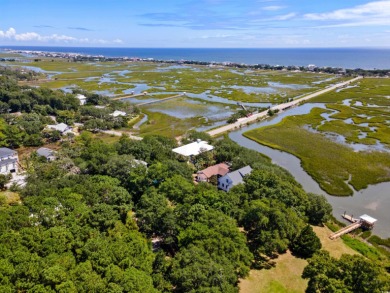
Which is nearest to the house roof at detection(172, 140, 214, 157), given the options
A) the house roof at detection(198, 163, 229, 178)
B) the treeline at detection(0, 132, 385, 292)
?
the house roof at detection(198, 163, 229, 178)

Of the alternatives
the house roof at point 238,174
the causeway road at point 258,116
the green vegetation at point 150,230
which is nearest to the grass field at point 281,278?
the green vegetation at point 150,230

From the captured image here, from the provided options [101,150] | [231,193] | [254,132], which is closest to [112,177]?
[101,150]

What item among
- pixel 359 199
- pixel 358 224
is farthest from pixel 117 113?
pixel 358 224

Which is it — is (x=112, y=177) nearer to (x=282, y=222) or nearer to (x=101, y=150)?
(x=101, y=150)

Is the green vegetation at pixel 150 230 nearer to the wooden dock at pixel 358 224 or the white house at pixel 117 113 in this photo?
the wooden dock at pixel 358 224

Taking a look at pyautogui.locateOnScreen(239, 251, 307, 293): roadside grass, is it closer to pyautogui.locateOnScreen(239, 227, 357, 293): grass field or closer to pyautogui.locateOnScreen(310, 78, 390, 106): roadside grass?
pyautogui.locateOnScreen(239, 227, 357, 293): grass field

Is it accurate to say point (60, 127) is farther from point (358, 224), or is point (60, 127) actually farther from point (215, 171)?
point (358, 224)
